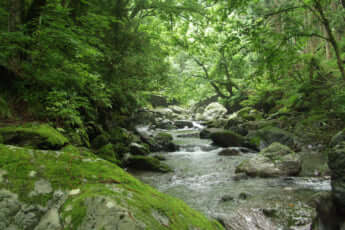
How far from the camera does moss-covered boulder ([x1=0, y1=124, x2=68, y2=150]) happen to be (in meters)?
3.20

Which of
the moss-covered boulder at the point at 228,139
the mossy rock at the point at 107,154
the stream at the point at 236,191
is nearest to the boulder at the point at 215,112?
the moss-covered boulder at the point at 228,139

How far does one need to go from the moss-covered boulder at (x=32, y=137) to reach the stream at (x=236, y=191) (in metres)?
3.07

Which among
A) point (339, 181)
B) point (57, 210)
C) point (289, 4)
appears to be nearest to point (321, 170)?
point (339, 181)

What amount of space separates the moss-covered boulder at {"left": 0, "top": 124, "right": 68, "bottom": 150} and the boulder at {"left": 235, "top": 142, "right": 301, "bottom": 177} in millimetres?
5176

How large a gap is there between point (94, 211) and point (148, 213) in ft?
1.14

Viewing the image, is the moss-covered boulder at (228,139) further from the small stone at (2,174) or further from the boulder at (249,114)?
the small stone at (2,174)

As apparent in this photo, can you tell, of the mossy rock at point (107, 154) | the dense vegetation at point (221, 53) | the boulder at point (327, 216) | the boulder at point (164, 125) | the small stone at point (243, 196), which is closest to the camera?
the boulder at point (327, 216)

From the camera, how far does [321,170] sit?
5949mm

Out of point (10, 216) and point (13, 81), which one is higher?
point (13, 81)

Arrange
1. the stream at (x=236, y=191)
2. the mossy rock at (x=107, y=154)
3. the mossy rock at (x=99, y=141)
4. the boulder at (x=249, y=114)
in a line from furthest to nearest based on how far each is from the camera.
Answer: the boulder at (x=249, y=114)
the mossy rock at (x=99, y=141)
the mossy rock at (x=107, y=154)
the stream at (x=236, y=191)

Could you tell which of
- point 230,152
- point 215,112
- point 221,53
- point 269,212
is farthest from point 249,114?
point 269,212

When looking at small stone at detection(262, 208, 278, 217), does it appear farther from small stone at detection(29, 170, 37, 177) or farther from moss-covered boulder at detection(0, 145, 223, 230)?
small stone at detection(29, 170, 37, 177)

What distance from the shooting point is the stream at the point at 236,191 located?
12.3 ft

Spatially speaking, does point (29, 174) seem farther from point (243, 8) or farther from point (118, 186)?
point (243, 8)
